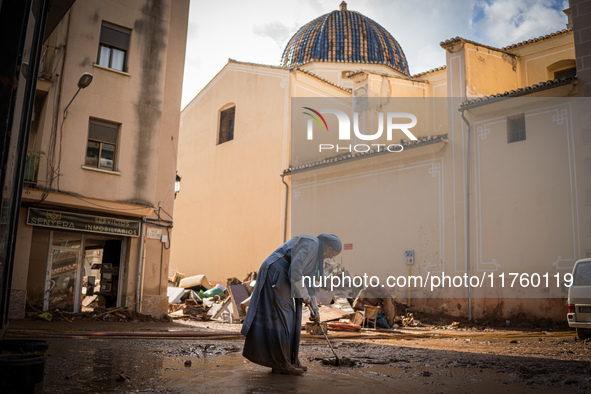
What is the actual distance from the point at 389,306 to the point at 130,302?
723cm

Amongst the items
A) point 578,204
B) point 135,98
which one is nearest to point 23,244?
point 135,98

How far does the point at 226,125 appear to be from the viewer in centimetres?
2664

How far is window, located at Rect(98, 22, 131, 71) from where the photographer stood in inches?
604

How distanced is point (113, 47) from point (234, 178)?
10622 millimetres

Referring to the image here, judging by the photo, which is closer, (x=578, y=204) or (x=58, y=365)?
(x=58, y=365)

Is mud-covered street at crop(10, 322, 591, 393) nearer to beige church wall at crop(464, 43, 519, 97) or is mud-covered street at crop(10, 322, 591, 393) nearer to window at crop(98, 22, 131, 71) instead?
window at crop(98, 22, 131, 71)

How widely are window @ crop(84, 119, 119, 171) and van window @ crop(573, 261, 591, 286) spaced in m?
11.8

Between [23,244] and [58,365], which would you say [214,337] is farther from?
[23,244]

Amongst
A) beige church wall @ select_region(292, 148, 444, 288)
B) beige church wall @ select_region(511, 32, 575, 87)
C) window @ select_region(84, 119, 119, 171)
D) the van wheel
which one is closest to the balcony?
window @ select_region(84, 119, 119, 171)

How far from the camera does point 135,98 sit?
1554 centimetres

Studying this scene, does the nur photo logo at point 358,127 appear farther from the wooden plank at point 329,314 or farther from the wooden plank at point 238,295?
the wooden plank at point 238,295

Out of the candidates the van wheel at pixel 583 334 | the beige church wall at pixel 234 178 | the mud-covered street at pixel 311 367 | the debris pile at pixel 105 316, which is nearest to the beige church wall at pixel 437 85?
the beige church wall at pixel 234 178

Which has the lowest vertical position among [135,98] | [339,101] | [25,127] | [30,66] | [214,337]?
[214,337]

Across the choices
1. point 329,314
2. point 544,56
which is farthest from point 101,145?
point 544,56
